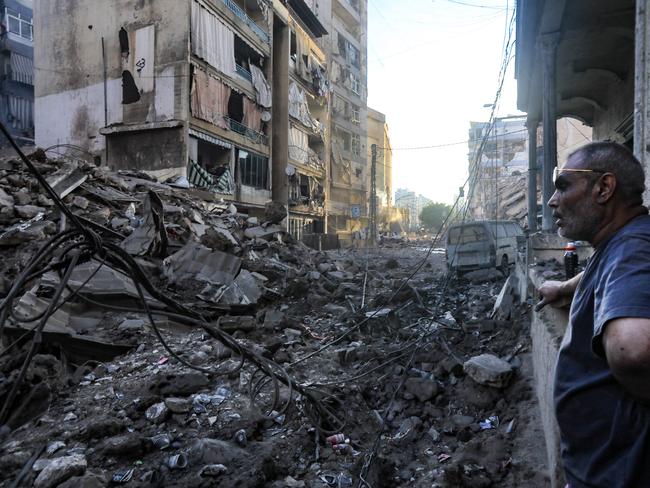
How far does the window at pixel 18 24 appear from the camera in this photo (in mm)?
24434

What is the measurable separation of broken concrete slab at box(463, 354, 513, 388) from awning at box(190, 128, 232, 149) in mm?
16494

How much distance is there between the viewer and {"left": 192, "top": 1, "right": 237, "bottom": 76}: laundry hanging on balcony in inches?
699

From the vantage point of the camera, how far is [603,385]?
1.21m

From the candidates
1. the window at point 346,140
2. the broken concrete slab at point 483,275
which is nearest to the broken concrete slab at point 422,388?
the broken concrete slab at point 483,275

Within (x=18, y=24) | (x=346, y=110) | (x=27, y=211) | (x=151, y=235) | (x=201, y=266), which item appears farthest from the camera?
(x=346, y=110)

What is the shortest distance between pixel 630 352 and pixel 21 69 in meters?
32.0

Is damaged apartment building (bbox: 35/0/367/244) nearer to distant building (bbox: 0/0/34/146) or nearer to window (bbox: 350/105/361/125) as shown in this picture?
distant building (bbox: 0/0/34/146)

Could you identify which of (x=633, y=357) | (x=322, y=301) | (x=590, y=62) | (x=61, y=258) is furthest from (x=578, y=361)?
(x=590, y=62)

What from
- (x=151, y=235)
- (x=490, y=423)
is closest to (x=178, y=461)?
(x=490, y=423)

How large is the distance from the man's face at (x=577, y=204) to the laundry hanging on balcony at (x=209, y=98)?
18.1 metres

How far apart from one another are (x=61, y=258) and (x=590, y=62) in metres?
10.2

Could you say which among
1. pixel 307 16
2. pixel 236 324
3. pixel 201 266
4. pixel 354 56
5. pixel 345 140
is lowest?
pixel 236 324

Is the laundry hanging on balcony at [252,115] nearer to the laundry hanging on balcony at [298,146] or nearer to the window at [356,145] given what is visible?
the laundry hanging on balcony at [298,146]

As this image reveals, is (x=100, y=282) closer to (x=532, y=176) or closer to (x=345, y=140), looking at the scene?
(x=532, y=176)
